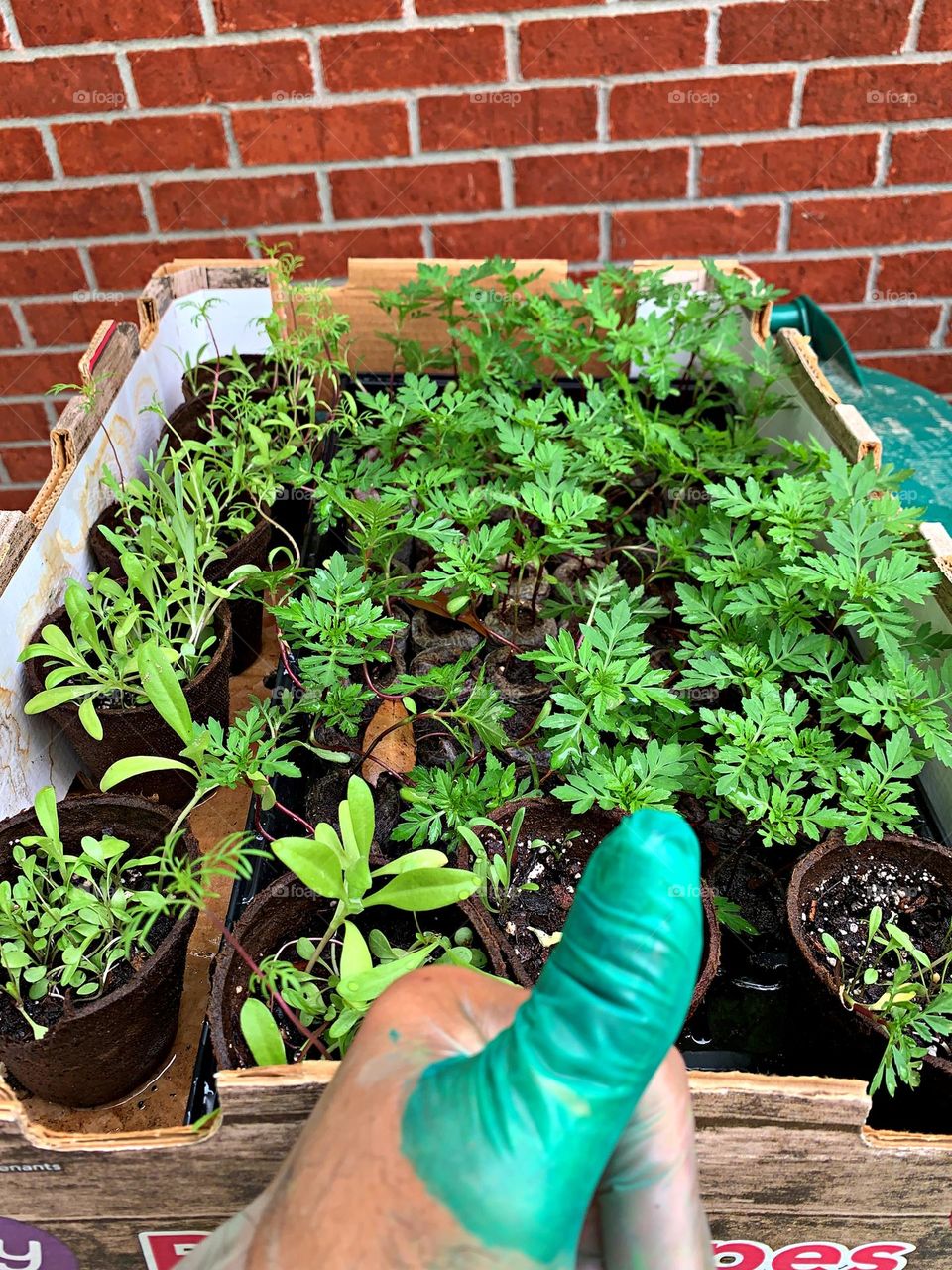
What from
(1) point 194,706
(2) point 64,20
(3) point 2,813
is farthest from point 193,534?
(2) point 64,20

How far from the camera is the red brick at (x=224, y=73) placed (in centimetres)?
169

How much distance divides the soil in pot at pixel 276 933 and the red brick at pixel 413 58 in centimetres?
141

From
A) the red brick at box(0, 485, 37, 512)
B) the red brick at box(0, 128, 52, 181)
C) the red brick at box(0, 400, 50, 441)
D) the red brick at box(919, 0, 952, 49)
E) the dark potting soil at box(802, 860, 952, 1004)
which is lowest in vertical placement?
the red brick at box(0, 485, 37, 512)

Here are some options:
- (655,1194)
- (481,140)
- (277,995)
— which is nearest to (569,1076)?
(655,1194)

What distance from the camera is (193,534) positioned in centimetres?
116

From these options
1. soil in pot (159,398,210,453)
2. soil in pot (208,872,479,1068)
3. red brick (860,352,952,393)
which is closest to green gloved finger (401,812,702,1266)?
soil in pot (208,872,479,1068)

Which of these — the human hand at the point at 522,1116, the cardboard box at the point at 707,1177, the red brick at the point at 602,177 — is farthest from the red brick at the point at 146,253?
the human hand at the point at 522,1116

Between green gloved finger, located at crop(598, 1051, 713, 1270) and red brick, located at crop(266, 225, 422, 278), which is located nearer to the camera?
green gloved finger, located at crop(598, 1051, 713, 1270)

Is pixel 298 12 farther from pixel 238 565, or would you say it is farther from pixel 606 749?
pixel 606 749

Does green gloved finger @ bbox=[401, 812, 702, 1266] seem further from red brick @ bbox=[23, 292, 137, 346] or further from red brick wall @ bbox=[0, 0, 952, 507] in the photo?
red brick @ bbox=[23, 292, 137, 346]

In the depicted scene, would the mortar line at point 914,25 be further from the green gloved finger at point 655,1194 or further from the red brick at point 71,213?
the green gloved finger at point 655,1194

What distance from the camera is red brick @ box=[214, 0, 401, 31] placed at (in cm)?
165

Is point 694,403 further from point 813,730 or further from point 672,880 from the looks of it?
point 672,880

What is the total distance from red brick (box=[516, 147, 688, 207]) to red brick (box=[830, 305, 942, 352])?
43 centimetres
